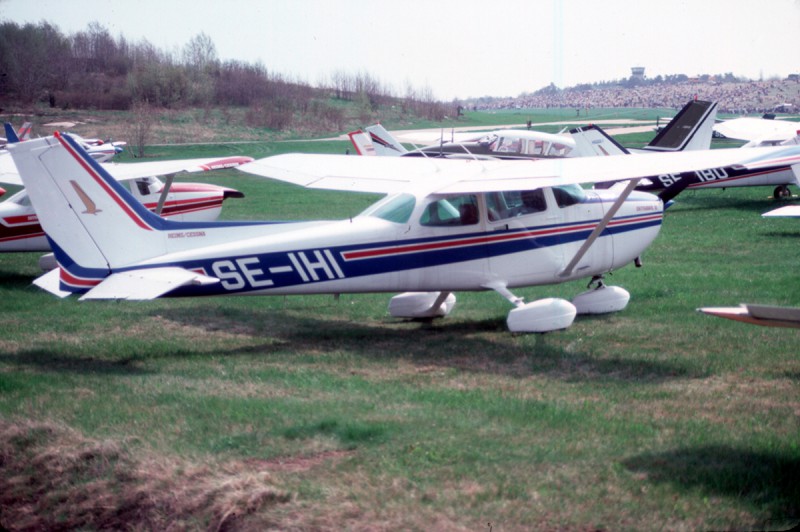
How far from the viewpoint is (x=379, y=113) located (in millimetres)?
27656

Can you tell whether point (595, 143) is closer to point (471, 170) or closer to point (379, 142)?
point (379, 142)

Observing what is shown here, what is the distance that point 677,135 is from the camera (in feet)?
82.0

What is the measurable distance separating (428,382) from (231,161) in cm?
814

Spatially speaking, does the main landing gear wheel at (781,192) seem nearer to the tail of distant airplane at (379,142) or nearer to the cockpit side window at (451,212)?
the tail of distant airplane at (379,142)

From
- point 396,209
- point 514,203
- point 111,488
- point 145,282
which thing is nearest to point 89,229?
point 145,282

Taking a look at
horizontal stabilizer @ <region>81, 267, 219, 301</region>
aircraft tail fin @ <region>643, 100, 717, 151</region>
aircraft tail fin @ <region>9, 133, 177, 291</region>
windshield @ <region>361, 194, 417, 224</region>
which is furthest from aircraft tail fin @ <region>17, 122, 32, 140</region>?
aircraft tail fin @ <region>643, 100, 717, 151</region>

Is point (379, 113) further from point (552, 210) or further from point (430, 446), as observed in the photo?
point (430, 446)

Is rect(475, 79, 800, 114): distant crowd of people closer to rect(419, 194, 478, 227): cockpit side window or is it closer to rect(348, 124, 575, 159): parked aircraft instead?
rect(419, 194, 478, 227): cockpit side window

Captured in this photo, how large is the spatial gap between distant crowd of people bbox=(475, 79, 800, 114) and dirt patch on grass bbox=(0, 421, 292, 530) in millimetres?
8535

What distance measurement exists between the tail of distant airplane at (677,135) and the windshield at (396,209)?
1417 centimetres

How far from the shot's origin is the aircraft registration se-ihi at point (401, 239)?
904 cm

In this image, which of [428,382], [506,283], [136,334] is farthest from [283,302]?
[428,382]

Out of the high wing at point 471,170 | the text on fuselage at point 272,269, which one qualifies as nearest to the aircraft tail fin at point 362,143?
the high wing at point 471,170

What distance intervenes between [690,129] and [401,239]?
1742cm
